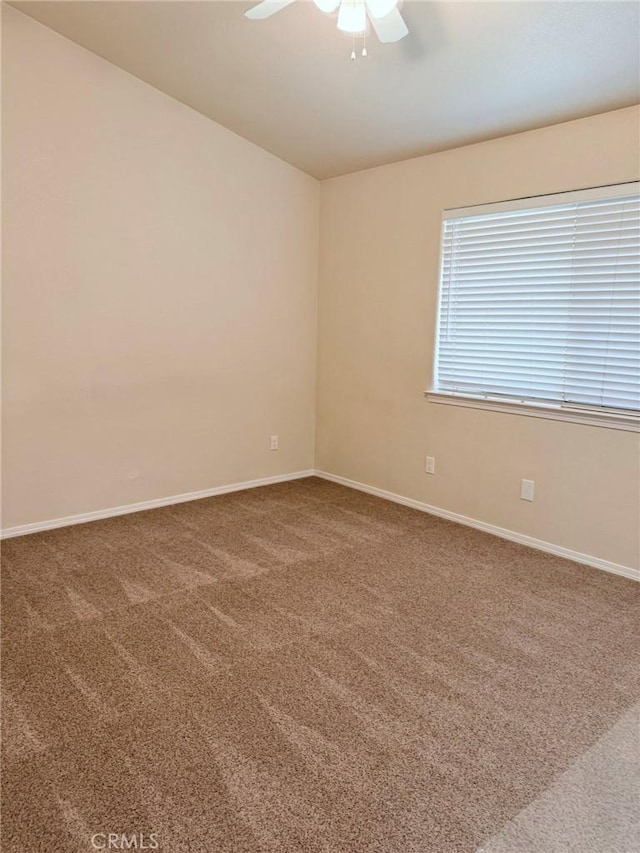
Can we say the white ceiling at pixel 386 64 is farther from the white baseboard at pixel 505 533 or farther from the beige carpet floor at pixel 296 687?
the beige carpet floor at pixel 296 687

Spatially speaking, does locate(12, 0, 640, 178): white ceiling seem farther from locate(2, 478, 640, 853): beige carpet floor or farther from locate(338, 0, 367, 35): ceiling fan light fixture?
locate(2, 478, 640, 853): beige carpet floor

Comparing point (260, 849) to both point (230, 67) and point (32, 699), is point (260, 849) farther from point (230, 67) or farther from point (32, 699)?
point (230, 67)

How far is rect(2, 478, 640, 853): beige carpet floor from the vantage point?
143 centimetres

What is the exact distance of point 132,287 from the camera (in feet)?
11.6

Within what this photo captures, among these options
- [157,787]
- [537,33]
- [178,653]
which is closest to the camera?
[157,787]

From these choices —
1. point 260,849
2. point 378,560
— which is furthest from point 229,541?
point 260,849

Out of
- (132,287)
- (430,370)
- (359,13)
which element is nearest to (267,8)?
(359,13)

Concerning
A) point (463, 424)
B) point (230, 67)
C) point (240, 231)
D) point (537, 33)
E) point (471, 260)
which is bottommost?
point (463, 424)

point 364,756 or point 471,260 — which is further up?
point 471,260

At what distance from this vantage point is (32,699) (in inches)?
72.8

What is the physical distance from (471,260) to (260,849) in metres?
3.24

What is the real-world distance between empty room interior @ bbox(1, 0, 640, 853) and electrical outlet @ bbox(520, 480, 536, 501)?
0.8 inches

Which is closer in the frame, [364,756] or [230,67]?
[364,756]

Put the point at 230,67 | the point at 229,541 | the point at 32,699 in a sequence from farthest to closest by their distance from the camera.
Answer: the point at 229,541
the point at 230,67
the point at 32,699
